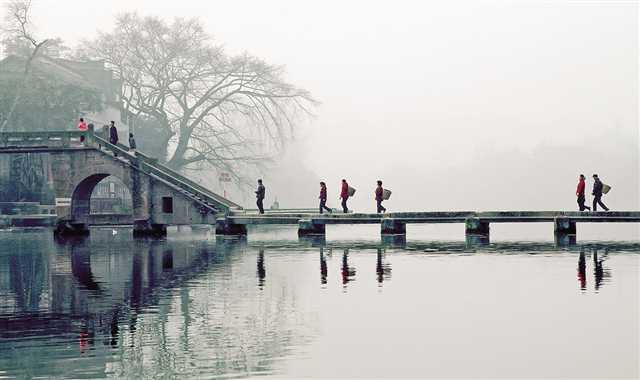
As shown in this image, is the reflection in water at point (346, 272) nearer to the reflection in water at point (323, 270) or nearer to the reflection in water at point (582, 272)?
the reflection in water at point (323, 270)

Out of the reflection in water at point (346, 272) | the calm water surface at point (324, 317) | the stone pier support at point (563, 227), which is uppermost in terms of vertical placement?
the stone pier support at point (563, 227)

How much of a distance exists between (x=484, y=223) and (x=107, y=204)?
3185 centimetres

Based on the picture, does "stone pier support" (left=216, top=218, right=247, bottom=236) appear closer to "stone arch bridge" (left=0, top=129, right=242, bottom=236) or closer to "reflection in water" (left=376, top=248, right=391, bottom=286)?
"stone arch bridge" (left=0, top=129, right=242, bottom=236)

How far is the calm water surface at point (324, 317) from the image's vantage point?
11.9 meters

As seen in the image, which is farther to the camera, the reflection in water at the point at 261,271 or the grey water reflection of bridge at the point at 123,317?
the reflection in water at the point at 261,271

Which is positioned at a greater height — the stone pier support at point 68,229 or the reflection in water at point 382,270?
the stone pier support at point 68,229

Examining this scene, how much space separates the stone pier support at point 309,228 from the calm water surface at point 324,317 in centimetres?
1364

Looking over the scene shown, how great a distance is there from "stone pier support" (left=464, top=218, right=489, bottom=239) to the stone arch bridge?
10345 mm

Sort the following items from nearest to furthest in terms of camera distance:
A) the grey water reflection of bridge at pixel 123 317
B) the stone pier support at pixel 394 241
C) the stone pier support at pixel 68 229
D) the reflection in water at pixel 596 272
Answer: the grey water reflection of bridge at pixel 123 317 → the reflection in water at pixel 596 272 → the stone pier support at pixel 394 241 → the stone pier support at pixel 68 229

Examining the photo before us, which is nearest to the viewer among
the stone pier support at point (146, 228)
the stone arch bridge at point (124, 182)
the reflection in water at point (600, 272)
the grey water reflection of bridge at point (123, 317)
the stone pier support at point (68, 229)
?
the grey water reflection of bridge at point (123, 317)

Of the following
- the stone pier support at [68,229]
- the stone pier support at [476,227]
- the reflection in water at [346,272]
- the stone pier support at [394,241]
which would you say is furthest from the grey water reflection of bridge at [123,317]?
the stone pier support at [68,229]

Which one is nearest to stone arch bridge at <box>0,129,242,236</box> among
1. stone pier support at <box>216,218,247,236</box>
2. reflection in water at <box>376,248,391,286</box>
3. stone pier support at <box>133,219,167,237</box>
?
stone pier support at <box>133,219,167,237</box>

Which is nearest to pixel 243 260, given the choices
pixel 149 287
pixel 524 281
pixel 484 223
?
pixel 149 287

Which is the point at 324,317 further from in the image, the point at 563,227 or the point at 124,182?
the point at 124,182
